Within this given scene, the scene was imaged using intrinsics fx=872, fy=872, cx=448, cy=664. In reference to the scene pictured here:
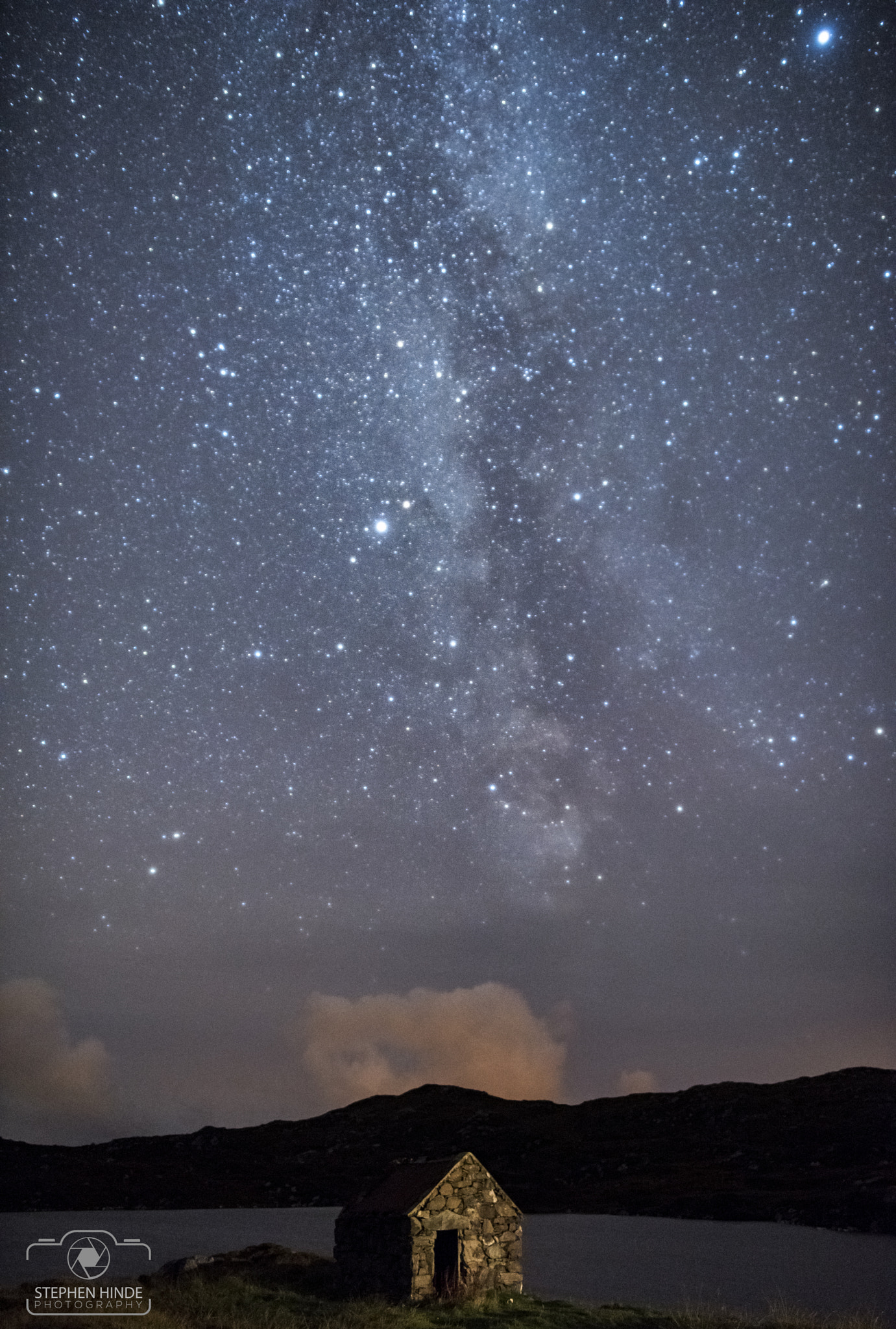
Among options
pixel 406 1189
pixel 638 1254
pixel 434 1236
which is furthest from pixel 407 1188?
pixel 638 1254

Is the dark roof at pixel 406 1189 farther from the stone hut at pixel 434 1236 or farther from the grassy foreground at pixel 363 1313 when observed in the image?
the grassy foreground at pixel 363 1313

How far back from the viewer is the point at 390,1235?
2042 cm

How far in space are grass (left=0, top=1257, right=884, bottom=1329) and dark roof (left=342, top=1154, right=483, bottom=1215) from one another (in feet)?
5.93

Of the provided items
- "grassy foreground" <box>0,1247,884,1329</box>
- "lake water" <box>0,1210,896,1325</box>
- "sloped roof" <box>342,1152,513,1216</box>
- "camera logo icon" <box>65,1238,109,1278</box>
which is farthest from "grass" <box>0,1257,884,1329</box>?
"camera logo icon" <box>65,1238,109,1278</box>

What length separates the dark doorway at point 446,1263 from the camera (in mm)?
20000

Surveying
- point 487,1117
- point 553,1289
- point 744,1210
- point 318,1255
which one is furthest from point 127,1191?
point 553,1289

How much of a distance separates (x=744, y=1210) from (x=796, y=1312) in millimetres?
50565

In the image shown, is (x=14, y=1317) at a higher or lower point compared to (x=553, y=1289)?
higher

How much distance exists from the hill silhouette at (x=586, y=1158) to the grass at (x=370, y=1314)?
4367 centimetres

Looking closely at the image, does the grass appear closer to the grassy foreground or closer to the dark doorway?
the grassy foreground

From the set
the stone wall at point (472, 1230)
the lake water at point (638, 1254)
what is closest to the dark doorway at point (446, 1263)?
the stone wall at point (472, 1230)

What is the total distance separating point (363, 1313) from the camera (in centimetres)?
1761

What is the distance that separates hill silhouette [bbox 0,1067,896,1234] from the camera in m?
66.5

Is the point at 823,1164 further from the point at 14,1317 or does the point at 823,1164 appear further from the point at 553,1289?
the point at 14,1317
